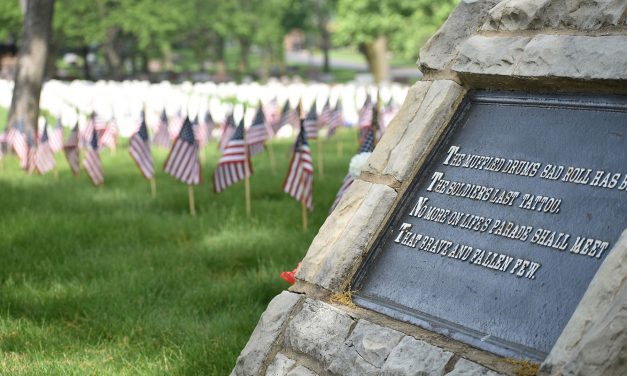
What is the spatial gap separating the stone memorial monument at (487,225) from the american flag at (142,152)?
6.30 metres

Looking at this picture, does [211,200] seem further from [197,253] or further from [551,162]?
[551,162]

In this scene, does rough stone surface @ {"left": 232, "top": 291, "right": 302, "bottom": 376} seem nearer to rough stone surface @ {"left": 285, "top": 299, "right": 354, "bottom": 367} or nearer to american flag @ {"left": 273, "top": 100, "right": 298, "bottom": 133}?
rough stone surface @ {"left": 285, "top": 299, "right": 354, "bottom": 367}

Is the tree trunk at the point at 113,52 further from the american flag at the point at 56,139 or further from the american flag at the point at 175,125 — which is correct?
the american flag at the point at 56,139

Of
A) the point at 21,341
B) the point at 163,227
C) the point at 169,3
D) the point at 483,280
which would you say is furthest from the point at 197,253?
the point at 169,3

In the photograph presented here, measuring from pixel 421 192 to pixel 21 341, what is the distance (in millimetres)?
2840

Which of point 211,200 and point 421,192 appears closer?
point 421,192

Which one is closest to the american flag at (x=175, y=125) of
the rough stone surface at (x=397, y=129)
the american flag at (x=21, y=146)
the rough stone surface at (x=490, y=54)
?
the american flag at (x=21, y=146)

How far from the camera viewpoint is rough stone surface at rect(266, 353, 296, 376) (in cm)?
452

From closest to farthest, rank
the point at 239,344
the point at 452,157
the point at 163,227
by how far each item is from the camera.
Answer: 1. the point at 452,157
2. the point at 239,344
3. the point at 163,227

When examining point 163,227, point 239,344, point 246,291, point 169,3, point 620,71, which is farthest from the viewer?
point 169,3

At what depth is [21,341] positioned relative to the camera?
5926 mm

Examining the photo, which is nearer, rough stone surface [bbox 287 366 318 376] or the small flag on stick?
rough stone surface [bbox 287 366 318 376]

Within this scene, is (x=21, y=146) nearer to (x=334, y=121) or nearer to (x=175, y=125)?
(x=175, y=125)

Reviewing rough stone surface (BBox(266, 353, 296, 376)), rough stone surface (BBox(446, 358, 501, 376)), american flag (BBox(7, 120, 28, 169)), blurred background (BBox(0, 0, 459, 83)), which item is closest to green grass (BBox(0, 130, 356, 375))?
rough stone surface (BBox(266, 353, 296, 376))
